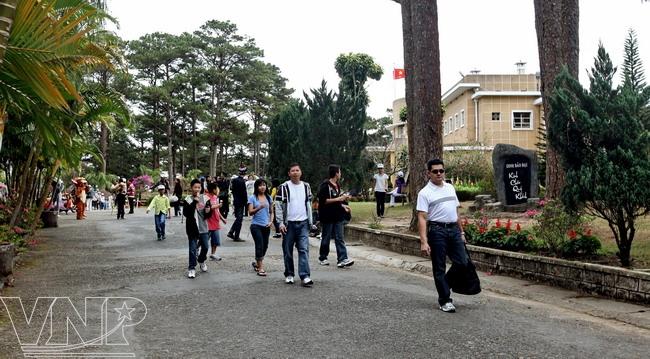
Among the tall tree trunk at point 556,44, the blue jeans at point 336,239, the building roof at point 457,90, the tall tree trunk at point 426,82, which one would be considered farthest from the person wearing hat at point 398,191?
the building roof at point 457,90

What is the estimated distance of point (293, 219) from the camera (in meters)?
8.80

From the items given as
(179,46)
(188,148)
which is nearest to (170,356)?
(179,46)

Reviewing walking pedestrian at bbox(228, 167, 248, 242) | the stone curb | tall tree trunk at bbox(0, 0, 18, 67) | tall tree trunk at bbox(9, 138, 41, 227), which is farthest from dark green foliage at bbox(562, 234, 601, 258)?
tall tree trunk at bbox(9, 138, 41, 227)

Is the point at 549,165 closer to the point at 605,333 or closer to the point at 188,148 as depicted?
the point at 605,333

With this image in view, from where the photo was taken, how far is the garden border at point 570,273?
7.02 metres

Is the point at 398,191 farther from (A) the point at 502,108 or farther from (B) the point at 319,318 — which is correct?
(B) the point at 319,318

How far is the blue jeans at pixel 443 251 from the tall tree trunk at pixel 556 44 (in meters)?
6.33

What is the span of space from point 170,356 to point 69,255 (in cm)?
850

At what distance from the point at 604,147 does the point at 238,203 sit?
31.9 feet

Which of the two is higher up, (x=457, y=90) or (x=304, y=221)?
(x=457, y=90)

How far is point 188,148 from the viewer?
58812mm

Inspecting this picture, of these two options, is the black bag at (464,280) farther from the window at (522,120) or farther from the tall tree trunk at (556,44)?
the window at (522,120)

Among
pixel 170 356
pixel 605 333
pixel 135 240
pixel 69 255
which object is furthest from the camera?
pixel 135 240

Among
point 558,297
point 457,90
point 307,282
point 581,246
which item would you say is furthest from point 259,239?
point 457,90
